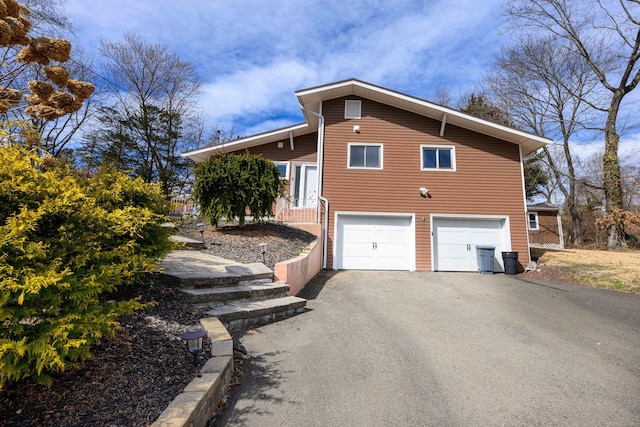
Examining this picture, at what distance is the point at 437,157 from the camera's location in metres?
11.2

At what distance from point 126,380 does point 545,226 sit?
26.0 meters

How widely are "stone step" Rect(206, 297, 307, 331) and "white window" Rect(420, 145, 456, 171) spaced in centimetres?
809

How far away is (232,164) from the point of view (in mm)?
8156

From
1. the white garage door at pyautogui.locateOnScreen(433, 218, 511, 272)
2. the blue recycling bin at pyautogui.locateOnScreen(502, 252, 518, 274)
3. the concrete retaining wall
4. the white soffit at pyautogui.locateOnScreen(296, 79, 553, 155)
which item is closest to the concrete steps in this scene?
the concrete retaining wall

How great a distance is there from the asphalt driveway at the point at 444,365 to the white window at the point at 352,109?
767cm

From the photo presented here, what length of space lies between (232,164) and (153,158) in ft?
51.0

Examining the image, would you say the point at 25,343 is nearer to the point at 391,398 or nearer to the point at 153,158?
the point at 391,398

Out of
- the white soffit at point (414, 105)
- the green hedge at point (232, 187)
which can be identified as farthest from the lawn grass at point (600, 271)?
the green hedge at point (232, 187)

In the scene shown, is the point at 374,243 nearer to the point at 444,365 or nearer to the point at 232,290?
the point at 232,290

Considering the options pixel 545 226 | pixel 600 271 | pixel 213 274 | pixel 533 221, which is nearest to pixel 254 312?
pixel 213 274

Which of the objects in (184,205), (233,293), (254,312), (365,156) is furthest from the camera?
(365,156)

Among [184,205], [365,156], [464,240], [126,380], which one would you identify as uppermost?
[365,156]

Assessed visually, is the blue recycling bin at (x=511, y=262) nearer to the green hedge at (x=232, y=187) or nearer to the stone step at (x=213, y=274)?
the green hedge at (x=232, y=187)

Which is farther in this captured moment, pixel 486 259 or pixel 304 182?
pixel 304 182
